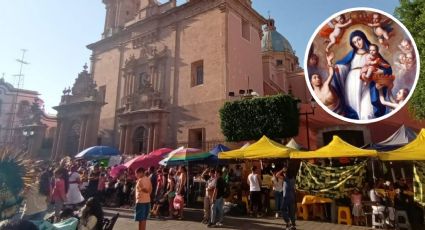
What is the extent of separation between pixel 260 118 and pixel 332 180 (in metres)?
9.25

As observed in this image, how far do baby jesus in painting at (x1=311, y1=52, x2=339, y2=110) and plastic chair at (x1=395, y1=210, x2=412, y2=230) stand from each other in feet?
23.7

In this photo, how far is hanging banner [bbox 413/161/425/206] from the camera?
9.98 meters

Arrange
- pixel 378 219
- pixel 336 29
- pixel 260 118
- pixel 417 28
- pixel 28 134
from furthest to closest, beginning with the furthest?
pixel 28 134, pixel 260 118, pixel 417 28, pixel 378 219, pixel 336 29

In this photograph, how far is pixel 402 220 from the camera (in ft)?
34.5

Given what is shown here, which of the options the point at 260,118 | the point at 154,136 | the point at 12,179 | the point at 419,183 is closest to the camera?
the point at 12,179

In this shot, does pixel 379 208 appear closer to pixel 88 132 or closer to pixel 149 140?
pixel 149 140

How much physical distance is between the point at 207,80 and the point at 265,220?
13634 mm

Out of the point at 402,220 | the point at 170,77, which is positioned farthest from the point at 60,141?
the point at 402,220

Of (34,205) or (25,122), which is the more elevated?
(25,122)

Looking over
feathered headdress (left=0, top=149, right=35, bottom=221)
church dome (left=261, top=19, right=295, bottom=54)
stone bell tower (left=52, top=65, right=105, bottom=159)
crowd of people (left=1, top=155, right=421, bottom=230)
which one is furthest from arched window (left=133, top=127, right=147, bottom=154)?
church dome (left=261, top=19, right=295, bottom=54)

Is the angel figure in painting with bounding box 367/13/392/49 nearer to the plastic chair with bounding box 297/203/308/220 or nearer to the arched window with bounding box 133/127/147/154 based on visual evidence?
the plastic chair with bounding box 297/203/308/220

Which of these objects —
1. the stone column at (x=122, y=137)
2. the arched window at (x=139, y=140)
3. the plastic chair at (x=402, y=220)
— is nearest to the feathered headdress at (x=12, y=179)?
the plastic chair at (x=402, y=220)

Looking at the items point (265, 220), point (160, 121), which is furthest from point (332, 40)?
point (160, 121)

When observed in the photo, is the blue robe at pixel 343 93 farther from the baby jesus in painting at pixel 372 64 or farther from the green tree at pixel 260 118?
the green tree at pixel 260 118
